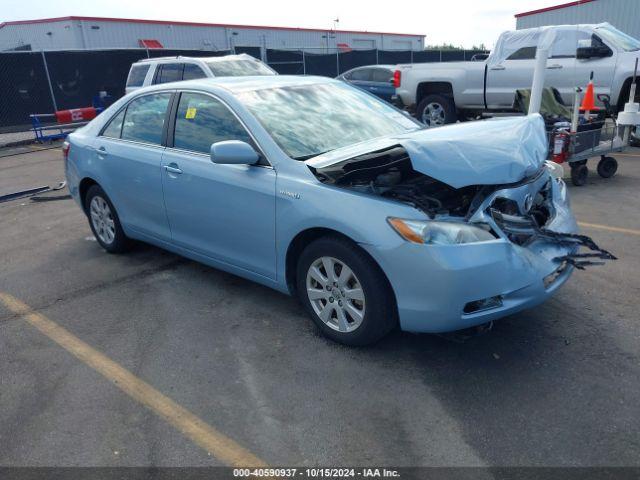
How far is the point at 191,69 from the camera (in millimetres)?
11367

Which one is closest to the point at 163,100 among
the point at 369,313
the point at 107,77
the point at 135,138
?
the point at 135,138

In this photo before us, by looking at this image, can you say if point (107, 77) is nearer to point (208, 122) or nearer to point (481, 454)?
point (208, 122)

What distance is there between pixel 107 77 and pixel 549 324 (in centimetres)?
1842

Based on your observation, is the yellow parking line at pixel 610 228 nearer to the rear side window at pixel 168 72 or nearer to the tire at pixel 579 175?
the tire at pixel 579 175

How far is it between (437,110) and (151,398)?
34.3 ft

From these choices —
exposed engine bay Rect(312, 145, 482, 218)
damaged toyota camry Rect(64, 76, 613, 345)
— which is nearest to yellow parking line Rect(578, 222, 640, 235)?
damaged toyota camry Rect(64, 76, 613, 345)

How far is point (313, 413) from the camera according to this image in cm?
301

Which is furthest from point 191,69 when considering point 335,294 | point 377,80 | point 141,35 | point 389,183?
point 141,35

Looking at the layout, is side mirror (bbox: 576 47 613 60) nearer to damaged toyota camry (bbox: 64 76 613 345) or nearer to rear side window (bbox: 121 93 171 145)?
damaged toyota camry (bbox: 64 76 613 345)

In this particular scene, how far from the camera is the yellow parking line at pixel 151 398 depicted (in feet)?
8.98

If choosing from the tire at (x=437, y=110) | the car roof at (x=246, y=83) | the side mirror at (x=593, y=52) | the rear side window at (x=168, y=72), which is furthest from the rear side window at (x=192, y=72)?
the side mirror at (x=593, y=52)

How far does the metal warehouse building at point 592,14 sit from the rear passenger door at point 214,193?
24.9 meters

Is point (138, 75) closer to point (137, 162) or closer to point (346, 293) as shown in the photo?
point (137, 162)

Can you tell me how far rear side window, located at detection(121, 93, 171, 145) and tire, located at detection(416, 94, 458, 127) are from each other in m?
8.05
